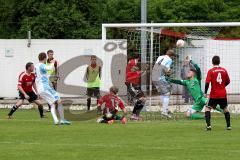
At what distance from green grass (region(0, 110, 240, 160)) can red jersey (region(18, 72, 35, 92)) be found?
2309 mm

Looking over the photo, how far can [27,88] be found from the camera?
81.6 ft

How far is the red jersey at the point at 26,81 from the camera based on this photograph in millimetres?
24625

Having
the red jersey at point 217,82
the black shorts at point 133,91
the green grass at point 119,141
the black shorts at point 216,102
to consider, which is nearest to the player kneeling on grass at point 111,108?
the green grass at point 119,141

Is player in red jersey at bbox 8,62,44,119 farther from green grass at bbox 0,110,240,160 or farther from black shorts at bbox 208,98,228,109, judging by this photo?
black shorts at bbox 208,98,228,109

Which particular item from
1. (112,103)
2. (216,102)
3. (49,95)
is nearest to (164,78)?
(112,103)

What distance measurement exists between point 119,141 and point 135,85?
8.25 metres

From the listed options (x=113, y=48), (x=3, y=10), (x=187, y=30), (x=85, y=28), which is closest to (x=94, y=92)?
(x=113, y=48)

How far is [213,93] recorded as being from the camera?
20.0 meters

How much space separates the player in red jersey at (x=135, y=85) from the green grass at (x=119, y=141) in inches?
40.5

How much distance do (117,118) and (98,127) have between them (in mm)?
1918

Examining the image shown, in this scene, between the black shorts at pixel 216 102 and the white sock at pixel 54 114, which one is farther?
the white sock at pixel 54 114

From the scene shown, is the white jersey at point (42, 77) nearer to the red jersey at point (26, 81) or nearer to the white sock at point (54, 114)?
the white sock at point (54, 114)

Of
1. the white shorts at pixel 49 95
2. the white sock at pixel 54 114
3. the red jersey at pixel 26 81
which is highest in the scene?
the red jersey at pixel 26 81

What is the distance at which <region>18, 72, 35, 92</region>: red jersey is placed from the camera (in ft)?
80.8
